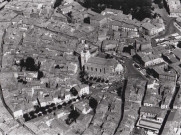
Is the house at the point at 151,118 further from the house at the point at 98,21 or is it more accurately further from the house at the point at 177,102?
the house at the point at 98,21

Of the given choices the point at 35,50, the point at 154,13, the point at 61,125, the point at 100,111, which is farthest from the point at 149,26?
the point at 61,125

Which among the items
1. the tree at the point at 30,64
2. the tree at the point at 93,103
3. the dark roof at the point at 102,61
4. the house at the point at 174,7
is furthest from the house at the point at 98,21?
the tree at the point at 93,103

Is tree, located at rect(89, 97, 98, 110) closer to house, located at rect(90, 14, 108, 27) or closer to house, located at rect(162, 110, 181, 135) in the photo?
house, located at rect(162, 110, 181, 135)

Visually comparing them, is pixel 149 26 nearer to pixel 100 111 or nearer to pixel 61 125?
pixel 100 111

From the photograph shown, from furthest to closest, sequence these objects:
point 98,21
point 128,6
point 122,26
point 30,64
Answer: point 128,6
point 98,21
point 122,26
point 30,64

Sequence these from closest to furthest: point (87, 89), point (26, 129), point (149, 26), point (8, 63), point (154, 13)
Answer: point (26, 129)
point (87, 89)
point (8, 63)
point (149, 26)
point (154, 13)

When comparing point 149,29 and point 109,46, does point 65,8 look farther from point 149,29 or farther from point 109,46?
point 149,29

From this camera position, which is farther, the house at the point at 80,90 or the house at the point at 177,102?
the house at the point at 80,90

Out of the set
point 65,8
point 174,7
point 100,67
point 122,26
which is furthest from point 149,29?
point 65,8
